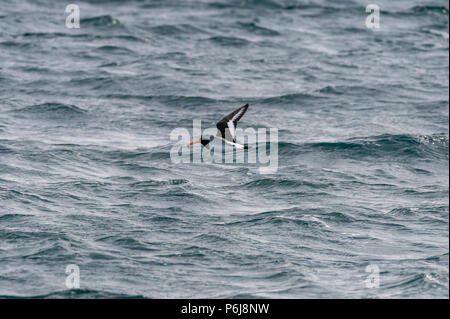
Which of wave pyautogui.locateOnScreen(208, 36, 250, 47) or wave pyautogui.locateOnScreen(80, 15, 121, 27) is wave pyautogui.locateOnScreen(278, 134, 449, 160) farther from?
wave pyautogui.locateOnScreen(80, 15, 121, 27)

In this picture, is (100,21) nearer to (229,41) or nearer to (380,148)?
(229,41)

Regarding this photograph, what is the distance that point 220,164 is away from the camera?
35.3 meters

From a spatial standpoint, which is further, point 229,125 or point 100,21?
point 100,21

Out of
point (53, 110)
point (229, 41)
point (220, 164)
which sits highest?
point (229, 41)

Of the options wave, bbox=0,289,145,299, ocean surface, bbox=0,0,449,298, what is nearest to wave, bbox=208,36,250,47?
ocean surface, bbox=0,0,449,298

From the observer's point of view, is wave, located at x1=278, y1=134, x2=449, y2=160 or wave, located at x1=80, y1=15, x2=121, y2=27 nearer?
wave, located at x1=278, y1=134, x2=449, y2=160

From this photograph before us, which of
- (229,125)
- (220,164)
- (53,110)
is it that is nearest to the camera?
(229,125)

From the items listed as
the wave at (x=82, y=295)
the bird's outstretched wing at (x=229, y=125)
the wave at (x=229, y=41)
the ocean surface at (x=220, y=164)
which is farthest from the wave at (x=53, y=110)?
the wave at (x=82, y=295)

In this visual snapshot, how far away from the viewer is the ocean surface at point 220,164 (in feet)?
87.4

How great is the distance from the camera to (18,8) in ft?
181

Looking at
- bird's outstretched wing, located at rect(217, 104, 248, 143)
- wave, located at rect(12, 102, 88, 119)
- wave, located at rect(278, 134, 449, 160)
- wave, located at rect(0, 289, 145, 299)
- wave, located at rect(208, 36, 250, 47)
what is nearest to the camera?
wave, located at rect(0, 289, 145, 299)

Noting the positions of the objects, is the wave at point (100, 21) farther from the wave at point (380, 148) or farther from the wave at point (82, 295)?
the wave at point (82, 295)

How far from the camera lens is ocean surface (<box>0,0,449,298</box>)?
26625mm

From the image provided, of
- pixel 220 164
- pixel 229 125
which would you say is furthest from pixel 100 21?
pixel 229 125
